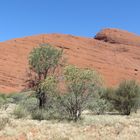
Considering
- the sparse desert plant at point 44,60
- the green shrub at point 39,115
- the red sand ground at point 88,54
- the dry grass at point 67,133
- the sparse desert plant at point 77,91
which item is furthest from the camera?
the red sand ground at point 88,54

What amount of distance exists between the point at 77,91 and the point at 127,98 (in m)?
9.41

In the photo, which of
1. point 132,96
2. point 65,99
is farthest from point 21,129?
point 132,96

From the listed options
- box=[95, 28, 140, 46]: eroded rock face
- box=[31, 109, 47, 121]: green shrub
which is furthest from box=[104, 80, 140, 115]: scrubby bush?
box=[95, 28, 140, 46]: eroded rock face

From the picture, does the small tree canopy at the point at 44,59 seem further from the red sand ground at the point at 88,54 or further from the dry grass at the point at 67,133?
the red sand ground at the point at 88,54

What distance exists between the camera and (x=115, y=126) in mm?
16531

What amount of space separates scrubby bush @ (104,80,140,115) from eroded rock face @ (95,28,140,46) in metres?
61.5

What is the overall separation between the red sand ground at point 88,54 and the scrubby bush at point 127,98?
2932 cm

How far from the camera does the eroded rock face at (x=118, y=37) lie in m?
90.9

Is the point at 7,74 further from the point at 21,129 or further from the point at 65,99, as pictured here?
the point at 21,129

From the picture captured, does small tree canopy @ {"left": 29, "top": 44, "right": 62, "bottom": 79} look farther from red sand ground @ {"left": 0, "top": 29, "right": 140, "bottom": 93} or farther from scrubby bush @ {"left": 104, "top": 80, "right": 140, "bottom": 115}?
red sand ground @ {"left": 0, "top": 29, "right": 140, "bottom": 93}

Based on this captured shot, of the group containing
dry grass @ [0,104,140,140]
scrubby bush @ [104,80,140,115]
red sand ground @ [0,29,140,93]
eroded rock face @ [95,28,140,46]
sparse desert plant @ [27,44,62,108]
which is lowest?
dry grass @ [0,104,140,140]

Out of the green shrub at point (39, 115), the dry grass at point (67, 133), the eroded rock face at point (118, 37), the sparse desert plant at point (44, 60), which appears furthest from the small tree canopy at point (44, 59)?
the eroded rock face at point (118, 37)

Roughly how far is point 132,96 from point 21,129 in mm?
15817

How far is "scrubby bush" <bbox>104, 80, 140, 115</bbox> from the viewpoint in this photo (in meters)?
29.1
